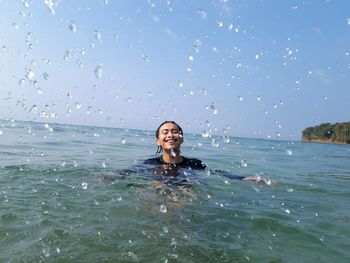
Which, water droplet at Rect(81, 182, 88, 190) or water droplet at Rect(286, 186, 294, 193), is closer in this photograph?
water droplet at Rect(81, 182, 88, 190)

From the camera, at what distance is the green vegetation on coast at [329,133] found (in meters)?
90.5

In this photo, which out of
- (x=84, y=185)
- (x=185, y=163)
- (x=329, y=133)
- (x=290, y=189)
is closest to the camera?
(x=84, y=185)

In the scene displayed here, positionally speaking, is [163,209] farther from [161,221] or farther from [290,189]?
[290,189]

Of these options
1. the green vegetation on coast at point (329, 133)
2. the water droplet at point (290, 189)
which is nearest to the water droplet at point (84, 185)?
the water droplet at point (290, 189)

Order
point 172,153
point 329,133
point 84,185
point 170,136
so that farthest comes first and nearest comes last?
1. point 329,133
2. point 172,153
3. point 170,136
4. point 84,185

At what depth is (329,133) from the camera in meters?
96.0

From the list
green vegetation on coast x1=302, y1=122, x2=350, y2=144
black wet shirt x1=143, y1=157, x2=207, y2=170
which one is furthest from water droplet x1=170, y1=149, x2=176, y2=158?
green vegetation on coast x1=302, y1=122, x2=350, y2=144

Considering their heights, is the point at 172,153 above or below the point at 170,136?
below

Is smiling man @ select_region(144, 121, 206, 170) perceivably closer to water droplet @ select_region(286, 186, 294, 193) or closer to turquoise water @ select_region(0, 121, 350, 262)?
turquoise water @ select_region(0, 121, 350, 262)

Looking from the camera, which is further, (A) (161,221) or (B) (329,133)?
(B) (329,133)

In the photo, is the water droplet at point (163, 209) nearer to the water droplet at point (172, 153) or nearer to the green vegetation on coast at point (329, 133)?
the water droplet at point (172, 153)

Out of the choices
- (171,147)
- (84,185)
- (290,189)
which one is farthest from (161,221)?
(290,189)

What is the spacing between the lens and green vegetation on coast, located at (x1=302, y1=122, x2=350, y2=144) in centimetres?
9048

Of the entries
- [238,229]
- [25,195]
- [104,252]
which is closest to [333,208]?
[238,229]
